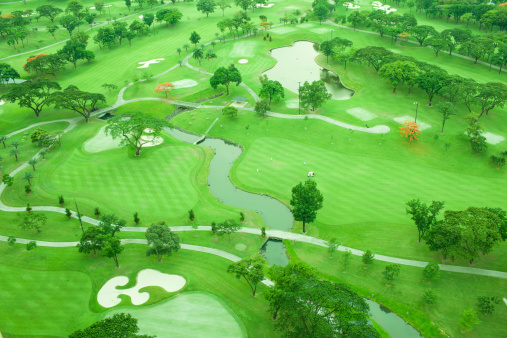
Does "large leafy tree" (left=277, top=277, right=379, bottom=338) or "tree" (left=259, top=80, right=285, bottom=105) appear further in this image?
"tree" (left=259, top=80, right=285, bottom=105)

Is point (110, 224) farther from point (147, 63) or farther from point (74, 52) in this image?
point (74, 52)

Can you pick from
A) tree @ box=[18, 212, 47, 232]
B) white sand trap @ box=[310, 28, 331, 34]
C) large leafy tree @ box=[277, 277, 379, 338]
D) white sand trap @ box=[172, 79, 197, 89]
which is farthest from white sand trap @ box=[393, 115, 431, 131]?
tree @ box=[18, 212, 47, 232]

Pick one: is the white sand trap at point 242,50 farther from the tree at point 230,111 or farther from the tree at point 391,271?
the tree at point 391,271

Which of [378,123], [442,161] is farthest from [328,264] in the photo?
[378,123]

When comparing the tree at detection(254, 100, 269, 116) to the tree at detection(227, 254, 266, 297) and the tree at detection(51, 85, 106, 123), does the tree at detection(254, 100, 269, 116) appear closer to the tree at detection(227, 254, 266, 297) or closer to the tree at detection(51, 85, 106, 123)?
the tree at detection(51, 85, 106, 123)

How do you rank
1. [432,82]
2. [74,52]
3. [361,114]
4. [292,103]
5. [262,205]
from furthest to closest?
[74,52], [292,103], [361,114], [432,82], [262,205]

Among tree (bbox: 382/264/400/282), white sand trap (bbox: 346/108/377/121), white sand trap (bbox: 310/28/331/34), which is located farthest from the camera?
white sand trap (bbox: 310/28/331/34)

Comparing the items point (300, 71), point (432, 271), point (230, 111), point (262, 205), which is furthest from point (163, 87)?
point (432, 271)
